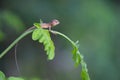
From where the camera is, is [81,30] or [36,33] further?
[81,30]

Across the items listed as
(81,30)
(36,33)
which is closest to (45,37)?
(36,33)

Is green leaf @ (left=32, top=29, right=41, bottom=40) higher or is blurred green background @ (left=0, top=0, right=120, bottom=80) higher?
blurred green background @ (left=0, top=0, right=120, bottom=80)

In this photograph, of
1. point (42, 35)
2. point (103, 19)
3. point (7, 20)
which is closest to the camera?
point (42, 35)

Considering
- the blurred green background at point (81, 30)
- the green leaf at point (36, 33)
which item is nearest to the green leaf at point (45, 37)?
the green leaf at point (36, 33)

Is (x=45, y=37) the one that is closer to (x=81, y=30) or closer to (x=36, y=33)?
(x=36, y=33)

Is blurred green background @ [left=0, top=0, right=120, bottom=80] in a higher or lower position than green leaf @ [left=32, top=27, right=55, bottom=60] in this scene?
higher

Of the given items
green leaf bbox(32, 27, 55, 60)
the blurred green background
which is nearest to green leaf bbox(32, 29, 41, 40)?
green leaf bbox(32, 27, 55, 60)

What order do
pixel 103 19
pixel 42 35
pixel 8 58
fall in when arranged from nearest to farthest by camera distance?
pixel 42 35 → pixel 103 19 → pixel 8 58

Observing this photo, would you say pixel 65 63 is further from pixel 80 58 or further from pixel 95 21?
pixel 80 58

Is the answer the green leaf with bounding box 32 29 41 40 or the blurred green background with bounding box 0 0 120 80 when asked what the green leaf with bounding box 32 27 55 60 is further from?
the blurred green background with bounding box 0 0 120 80

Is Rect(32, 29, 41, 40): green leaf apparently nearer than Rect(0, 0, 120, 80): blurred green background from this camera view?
Yes

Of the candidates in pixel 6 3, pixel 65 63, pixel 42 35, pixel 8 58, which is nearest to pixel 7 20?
pixel 6 3
